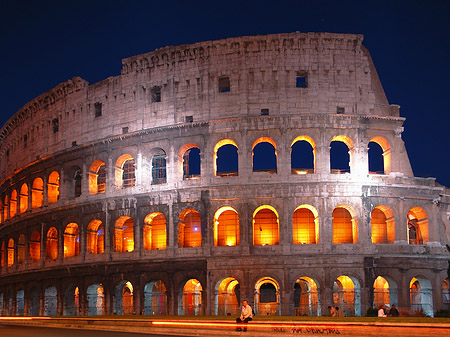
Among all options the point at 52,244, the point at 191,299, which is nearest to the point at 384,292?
the point at 191,299

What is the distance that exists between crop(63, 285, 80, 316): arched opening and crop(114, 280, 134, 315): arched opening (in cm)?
321

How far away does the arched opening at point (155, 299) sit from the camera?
125 ft

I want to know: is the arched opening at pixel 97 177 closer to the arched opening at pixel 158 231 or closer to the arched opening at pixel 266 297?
the arched opening at pixel 158 231

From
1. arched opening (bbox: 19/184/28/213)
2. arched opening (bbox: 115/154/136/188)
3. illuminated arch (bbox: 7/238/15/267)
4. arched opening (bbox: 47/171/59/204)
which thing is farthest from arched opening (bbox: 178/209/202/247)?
illuminated arch (bbox: 7/238/15/267)

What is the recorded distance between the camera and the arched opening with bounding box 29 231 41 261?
4694 centimetres

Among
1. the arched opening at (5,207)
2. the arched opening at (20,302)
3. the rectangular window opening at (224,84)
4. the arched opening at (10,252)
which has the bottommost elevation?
the arched opening at (20,302)

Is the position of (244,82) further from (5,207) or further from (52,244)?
(5,207)

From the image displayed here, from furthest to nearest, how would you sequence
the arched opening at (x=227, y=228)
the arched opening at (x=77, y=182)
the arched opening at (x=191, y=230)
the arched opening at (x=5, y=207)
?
1. the arched opening at (x=5, y=207)
2. the arched opening at (x=77, y=182)
3. the arched opening at (x=191, y=230)
4. the arched opening at (x=227, y=228)

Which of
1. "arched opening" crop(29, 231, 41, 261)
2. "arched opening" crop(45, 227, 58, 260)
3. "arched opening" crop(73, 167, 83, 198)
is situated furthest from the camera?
"arched opening" crop(29, 231, 41, 261)

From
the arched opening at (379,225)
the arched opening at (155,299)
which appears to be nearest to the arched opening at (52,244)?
the arched opening at (155,299)

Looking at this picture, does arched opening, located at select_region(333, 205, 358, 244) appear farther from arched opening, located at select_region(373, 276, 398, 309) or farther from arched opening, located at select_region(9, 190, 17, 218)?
arched opening, located at select_region(9, 190, 17, 218)

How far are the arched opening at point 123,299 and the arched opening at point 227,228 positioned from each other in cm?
698

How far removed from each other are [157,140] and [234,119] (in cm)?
541

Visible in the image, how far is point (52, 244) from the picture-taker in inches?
1810
